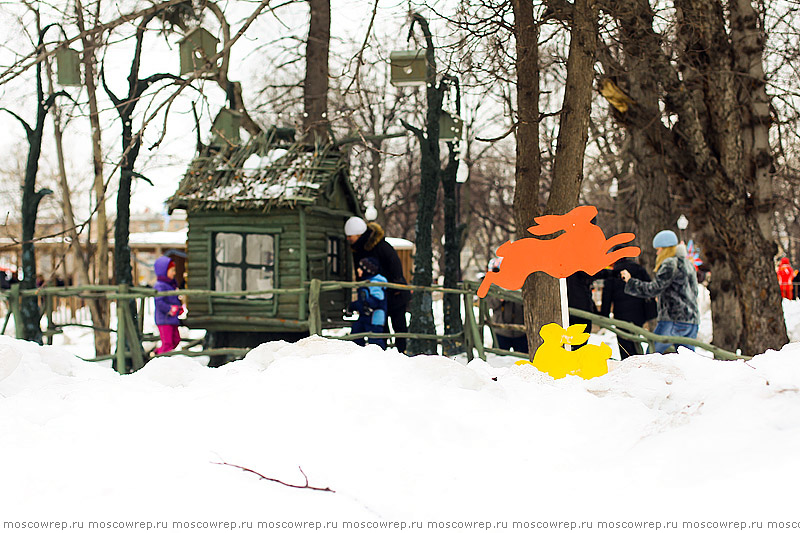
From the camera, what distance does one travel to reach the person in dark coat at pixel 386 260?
788 centimetres

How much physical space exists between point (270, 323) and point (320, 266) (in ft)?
3.71

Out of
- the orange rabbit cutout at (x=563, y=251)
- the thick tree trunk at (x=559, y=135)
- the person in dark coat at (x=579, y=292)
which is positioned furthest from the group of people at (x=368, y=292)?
the orange rabbit cutout at (x=563, y=251)

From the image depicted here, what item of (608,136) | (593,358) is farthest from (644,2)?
(608,136)

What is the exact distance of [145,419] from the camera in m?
1.86

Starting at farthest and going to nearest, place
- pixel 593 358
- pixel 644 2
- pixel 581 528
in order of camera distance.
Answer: pixel 644 2 → pixel 593 358 → pixel 581 528

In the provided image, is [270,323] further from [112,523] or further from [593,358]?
[112,523]

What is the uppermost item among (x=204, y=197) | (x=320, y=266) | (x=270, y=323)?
(x=204, y=197)

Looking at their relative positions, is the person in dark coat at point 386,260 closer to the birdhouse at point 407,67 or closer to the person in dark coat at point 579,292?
the birdhouse at point 407,67

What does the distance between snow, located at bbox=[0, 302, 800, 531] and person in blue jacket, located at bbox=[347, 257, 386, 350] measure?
491cm

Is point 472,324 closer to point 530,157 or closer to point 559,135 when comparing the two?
point 530,157

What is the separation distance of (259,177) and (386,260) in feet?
7.27

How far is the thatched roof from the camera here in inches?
337

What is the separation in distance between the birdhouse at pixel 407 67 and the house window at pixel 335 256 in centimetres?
338

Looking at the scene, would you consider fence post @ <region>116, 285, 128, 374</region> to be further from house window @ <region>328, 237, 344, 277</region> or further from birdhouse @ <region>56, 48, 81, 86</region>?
house window @ <region>328, 237, 344, 277</region>
